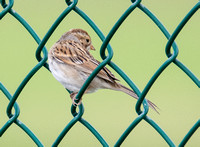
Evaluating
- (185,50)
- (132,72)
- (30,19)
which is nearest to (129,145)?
(132,72)

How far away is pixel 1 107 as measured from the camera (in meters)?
10.3

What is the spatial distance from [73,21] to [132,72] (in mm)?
2722

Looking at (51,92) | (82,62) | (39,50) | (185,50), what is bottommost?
(185,50)

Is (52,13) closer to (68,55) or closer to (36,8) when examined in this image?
(36,8)

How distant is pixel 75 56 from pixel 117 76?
286cm

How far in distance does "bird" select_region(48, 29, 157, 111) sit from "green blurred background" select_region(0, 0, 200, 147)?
3.96 metres

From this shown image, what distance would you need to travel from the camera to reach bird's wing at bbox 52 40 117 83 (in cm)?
439

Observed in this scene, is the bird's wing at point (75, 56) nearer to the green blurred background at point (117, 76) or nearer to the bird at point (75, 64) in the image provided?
the bird at point (75, 64)

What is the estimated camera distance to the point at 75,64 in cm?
448

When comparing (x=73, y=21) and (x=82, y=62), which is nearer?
(x=82, y=62)

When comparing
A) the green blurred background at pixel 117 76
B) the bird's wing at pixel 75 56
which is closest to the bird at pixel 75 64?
the bird's wing at pixel 75 56

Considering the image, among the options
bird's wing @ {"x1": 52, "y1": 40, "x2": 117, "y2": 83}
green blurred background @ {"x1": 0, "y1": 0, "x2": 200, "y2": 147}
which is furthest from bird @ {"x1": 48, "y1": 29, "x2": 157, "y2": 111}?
green blurred background @ {"x1": 0, "y1": 0, "x2": 200, "y2": 147}

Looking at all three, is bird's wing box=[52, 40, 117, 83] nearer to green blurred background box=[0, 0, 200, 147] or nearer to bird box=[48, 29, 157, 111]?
bird box=[48, 29, 157, 111]

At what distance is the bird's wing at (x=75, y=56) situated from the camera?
173 inches
